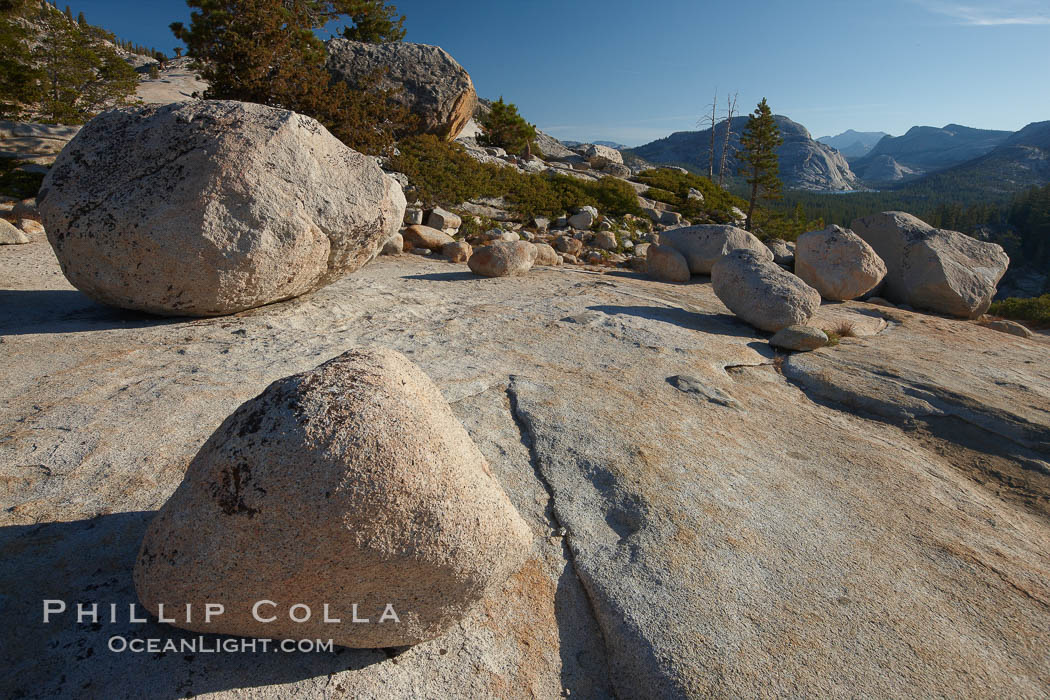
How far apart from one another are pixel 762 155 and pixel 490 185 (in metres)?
13.1

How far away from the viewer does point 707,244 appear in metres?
9.41

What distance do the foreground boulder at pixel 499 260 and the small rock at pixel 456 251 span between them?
1.14m

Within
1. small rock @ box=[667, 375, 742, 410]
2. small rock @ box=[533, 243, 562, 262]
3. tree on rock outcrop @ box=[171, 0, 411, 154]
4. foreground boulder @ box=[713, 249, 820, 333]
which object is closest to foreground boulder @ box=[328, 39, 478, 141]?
tree on rock outcrop @ box=[171, 0, 411, 154]

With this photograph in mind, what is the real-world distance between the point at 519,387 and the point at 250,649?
2.58m

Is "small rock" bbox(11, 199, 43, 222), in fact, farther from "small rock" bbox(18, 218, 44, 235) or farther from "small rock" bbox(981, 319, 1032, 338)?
"small rock" bbox(981, 319, 1032, 338)

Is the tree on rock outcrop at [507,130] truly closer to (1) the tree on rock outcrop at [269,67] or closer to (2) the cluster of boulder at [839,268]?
(1) the tree on rock outcrop at [269,67]

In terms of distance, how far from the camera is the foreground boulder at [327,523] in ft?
5.91

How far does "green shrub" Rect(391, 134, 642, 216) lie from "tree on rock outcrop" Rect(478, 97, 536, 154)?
5863mm

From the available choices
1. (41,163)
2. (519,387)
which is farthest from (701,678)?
(41,163)

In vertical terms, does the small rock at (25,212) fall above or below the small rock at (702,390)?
above

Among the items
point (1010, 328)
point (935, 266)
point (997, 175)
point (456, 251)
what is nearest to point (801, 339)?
point (1010, 328)

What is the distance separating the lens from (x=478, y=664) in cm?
206

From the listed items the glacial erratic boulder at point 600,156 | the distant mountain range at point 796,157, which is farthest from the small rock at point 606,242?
the distant mountain range at point 796,157

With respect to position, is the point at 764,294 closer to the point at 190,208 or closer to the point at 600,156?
the point at 190,208
